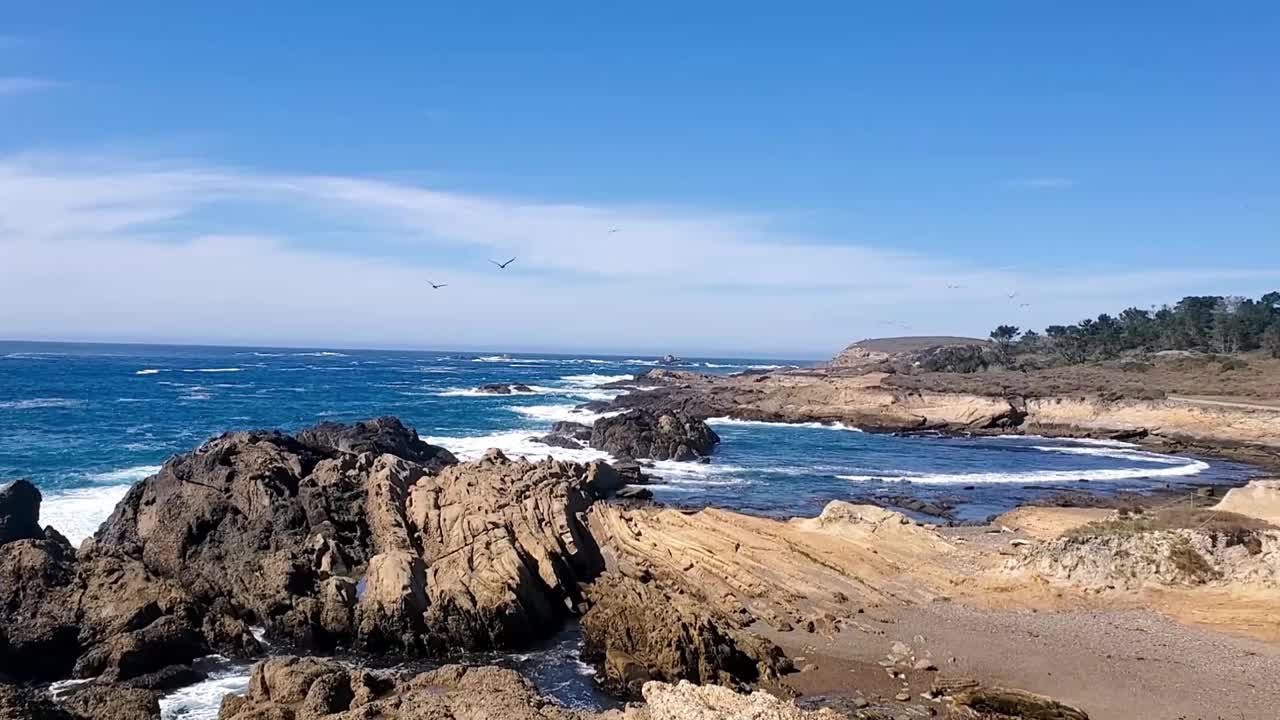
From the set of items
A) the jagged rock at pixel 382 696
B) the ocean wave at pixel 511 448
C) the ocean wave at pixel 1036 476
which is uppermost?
the jagged rock at pixel 382 696

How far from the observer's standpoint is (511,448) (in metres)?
41.6

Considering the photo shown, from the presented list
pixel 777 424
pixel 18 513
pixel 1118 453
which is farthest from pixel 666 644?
pixel 777 424

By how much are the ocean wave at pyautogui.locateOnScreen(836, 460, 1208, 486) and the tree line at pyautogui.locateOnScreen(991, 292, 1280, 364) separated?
47230mm

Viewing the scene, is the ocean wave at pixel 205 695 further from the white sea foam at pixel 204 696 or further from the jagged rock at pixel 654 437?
the jagged rock at pixel 654 437

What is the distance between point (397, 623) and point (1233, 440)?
159 ft

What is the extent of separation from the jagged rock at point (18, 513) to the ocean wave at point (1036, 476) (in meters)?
26.6

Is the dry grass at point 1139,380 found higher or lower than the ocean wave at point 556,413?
higher

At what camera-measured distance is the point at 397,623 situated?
51.0ft

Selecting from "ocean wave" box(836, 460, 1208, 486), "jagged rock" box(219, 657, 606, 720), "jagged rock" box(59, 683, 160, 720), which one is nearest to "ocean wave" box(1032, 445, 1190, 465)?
"ocean wave" box(836, 460, 1208, 486)

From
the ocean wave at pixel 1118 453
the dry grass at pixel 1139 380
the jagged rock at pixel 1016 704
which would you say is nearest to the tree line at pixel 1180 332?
the dry grass at pixel 1139 380

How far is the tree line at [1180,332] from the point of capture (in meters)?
87.3

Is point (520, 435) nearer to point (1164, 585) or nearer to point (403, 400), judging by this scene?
point (403, 400)

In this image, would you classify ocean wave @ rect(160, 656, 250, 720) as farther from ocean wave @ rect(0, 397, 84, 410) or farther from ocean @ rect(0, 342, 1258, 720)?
ocean wave @ rect(0, 397, 84, 410)

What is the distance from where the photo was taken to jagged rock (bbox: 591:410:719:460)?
1599 inches
